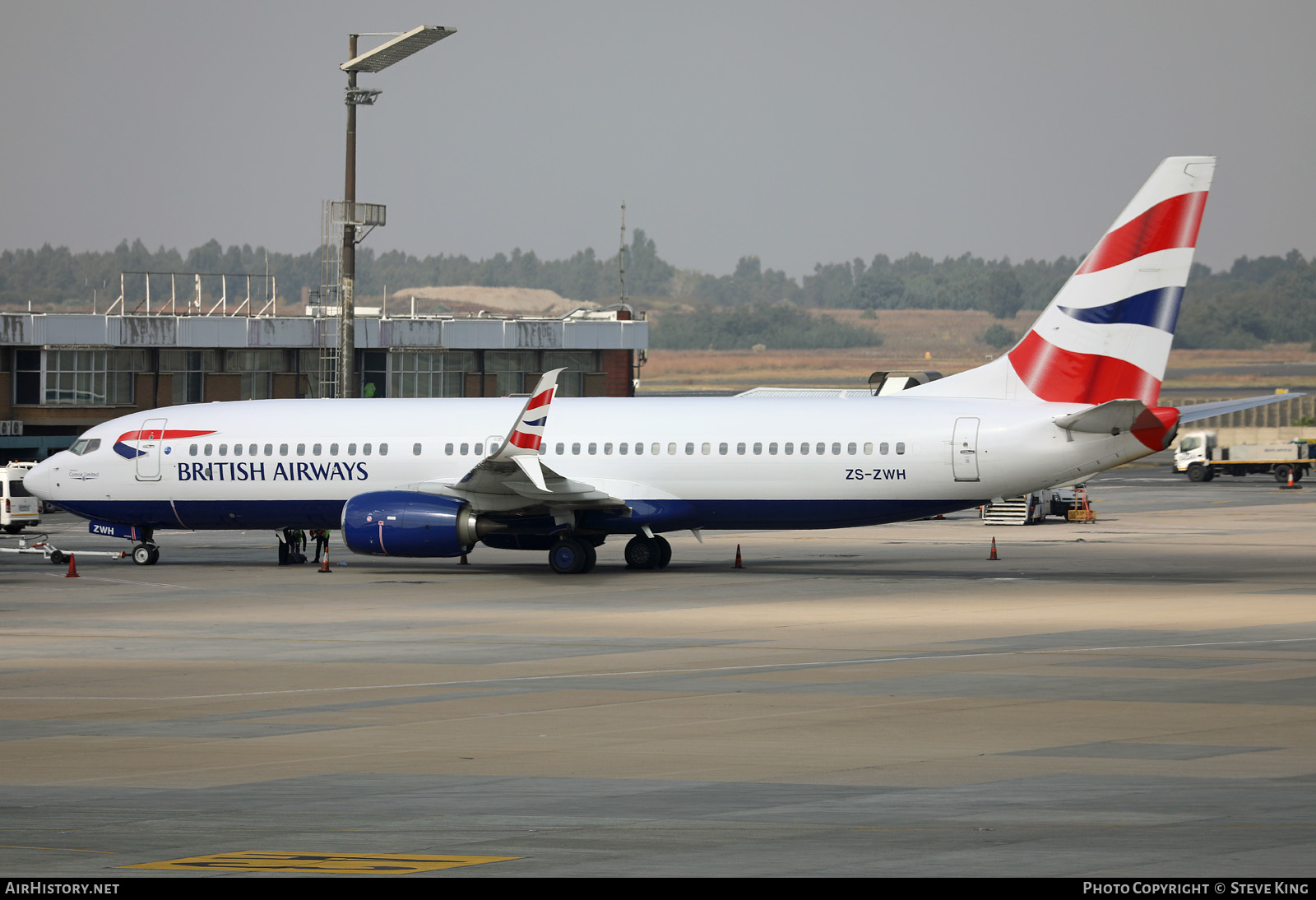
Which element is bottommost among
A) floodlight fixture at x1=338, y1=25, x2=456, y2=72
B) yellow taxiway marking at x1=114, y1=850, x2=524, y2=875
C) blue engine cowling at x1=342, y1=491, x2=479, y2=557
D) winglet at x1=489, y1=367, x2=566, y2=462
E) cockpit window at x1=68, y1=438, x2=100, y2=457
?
blue engine cowling at x1=342, y1=491, x2=479, y2=557

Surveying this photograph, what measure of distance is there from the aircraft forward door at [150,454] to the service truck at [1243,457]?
2069 inches

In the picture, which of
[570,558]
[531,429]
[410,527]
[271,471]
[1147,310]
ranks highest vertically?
[1147,310]

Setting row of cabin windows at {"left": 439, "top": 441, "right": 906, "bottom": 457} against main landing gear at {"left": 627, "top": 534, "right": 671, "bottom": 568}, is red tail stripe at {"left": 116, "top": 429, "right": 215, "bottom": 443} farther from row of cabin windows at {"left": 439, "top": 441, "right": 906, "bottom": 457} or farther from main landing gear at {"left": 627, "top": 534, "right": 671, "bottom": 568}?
main landing gear at {"left": 627, "top": 534, "right": 671, "bottom": 568}

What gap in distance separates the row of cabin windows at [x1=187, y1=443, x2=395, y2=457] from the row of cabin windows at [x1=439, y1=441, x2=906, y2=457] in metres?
1.42

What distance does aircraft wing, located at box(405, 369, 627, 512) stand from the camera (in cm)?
3216

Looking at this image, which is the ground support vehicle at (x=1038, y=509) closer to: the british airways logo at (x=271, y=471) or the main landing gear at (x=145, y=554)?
the british airways logo at (x=271, y=471)

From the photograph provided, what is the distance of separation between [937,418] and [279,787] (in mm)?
21958

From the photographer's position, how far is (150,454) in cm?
3716

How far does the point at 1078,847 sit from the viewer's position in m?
10.6

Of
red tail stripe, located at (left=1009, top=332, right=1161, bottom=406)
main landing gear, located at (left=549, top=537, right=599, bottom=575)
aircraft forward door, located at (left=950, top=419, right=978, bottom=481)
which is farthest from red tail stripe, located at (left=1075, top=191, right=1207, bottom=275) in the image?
main landing gear, located at (left=549, top=537, right=599, bottom=575)

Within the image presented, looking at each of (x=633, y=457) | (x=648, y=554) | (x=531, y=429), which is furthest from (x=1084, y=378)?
(x=531, y=429)

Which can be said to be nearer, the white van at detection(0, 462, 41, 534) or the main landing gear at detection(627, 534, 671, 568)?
the main landing gear at detection(627, 534, 671, 568)

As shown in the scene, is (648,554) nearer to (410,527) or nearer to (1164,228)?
(410,527)

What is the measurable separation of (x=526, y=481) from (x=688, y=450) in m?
3.61
